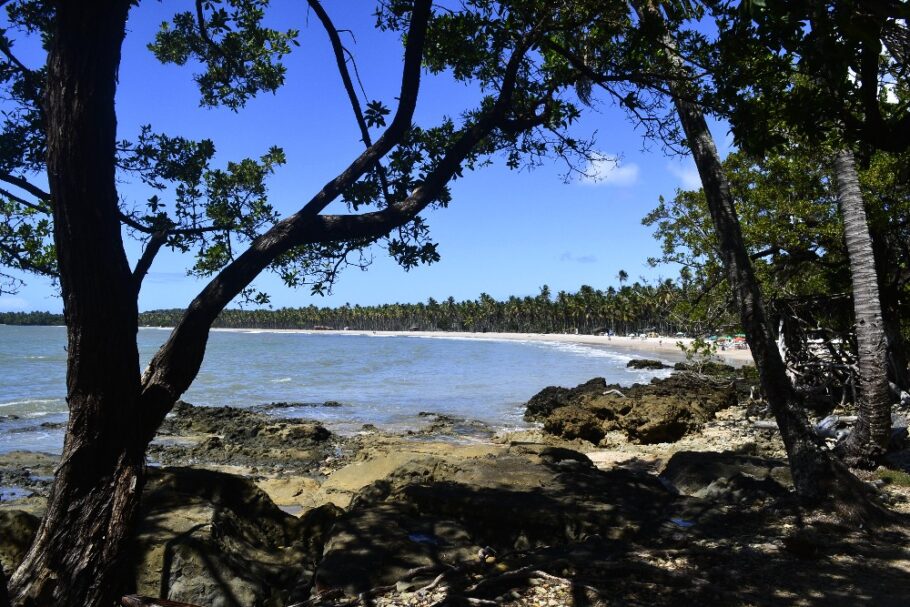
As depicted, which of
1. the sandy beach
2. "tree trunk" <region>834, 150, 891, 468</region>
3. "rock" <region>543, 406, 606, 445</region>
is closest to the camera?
"tree trunk" <region>834, 150, 891, 468</region>

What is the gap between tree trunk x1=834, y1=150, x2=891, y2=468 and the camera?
7660mm

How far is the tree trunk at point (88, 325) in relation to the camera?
3148 mm

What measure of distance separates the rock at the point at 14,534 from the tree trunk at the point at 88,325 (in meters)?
2.17

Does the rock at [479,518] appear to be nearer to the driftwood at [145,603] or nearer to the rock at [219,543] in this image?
the rock at [219,543]

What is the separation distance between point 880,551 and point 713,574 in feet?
5.09

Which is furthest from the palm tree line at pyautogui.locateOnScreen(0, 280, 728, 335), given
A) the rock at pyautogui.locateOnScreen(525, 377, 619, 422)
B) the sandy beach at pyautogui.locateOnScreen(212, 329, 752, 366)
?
the rock at pyautogui.locateOnScreen(525, 377, 619, 422)

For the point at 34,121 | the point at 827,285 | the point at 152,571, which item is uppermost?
the point at 34,121

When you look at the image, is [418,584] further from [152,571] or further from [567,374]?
[567,374]

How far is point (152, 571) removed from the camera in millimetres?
4609

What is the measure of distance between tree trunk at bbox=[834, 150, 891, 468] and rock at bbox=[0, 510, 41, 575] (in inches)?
350

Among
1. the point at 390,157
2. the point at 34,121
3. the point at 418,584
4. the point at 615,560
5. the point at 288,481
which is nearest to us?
the point at 418,584

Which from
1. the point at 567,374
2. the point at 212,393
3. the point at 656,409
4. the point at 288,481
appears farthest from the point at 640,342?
the point at 288,481

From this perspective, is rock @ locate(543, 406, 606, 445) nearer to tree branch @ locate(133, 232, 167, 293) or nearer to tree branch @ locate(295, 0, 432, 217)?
tree branch @ locate(295, 0, 432, 217)

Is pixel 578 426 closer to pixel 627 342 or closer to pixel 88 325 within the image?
pixel 88 325
